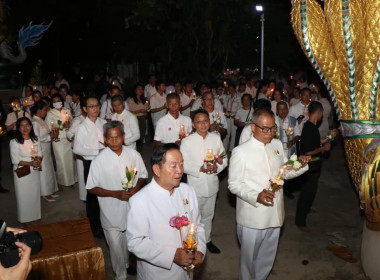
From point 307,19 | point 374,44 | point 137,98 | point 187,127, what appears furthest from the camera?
point 137,98

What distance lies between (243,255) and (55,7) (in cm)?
1735

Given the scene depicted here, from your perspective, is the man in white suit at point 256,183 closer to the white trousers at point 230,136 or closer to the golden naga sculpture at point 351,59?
the golden naga sculpture at point 351,59

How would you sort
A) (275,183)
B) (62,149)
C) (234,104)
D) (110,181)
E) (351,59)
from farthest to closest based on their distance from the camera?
1. (234,104)
2. (62,149)
3. (351,59)
4. (110,181)
5. (275,183)

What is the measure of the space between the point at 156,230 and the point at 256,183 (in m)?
1.48

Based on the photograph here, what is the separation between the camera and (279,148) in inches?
189

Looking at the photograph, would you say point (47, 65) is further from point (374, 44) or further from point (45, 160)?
point (374, 44)

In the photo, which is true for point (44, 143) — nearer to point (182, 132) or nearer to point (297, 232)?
point (182, 132)

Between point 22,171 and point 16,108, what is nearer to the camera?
point 22,171

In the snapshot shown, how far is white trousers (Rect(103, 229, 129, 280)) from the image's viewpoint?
16.3 feet

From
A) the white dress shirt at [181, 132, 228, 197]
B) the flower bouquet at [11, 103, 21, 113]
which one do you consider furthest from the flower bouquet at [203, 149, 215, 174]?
the flower bouquet at [11, 103, 21, 113]

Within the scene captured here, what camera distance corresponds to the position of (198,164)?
18.6 feet

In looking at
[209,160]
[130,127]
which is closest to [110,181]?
[209,160]

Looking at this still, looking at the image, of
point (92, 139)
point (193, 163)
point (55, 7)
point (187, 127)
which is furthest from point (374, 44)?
point (55, 7)

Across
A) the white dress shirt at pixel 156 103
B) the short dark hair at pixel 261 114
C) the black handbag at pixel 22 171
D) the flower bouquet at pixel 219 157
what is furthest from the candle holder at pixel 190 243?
the white dress shirt at pixel 156 103
